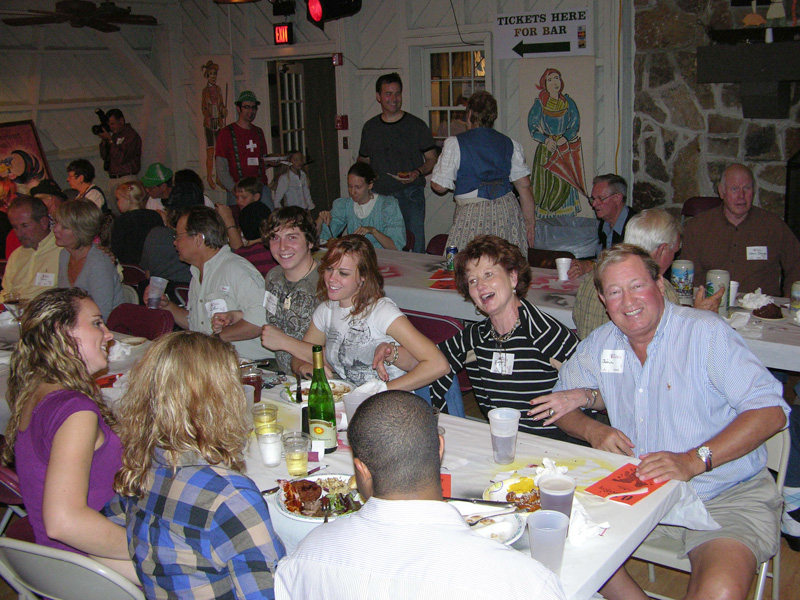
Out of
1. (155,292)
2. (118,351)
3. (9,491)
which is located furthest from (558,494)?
(155,292)

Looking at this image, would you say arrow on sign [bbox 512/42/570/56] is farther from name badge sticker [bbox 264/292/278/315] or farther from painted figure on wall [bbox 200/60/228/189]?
name badge sticker [bbox 264/292/278/315]

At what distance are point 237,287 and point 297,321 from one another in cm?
45

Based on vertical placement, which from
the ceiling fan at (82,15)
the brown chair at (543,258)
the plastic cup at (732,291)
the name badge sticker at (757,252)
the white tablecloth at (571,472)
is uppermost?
the ceiling fan at (82,15)

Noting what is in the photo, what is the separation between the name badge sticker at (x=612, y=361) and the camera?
7.95ft

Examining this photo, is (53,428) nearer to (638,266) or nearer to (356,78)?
(638,266)

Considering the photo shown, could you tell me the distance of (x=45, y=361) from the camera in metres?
2.06

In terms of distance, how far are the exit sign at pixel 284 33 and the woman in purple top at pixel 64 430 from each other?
7348mm

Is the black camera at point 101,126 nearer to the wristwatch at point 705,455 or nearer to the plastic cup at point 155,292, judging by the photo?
the plastic cup at point 155,292

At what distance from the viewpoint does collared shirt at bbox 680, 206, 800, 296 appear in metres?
4.34

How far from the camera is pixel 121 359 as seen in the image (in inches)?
132

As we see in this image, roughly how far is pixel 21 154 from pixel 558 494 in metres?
9.77

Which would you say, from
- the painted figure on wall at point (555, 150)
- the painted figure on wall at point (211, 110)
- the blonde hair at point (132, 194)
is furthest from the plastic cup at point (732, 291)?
the painted figure on wall at point (211, 110)

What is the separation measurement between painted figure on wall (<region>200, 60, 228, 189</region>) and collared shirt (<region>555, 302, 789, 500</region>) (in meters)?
8.60

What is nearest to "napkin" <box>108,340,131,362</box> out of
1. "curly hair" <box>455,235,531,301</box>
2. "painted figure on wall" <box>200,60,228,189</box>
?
"curly hair" <box>455,235,531,301</box>
